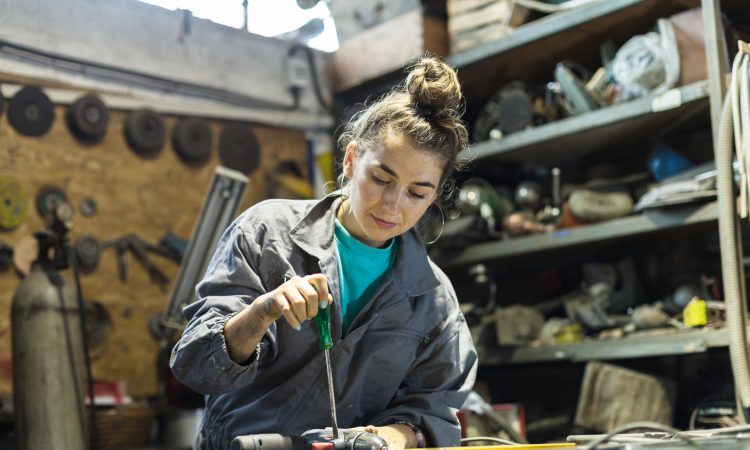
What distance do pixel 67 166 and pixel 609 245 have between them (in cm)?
218

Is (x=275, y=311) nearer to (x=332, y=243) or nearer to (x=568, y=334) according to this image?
(x=332, y=243)

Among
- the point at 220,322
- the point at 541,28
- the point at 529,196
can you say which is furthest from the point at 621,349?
the point at 220,322

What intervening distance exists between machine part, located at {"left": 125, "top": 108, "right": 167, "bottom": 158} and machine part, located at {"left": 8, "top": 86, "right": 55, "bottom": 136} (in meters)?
0.33

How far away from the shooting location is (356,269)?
1.97 m

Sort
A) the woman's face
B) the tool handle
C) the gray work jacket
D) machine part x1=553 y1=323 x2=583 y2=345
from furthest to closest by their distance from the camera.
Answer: machine part x1=553 y1=323 x2=583 y2=345 → the woman's face → the gray work jacket → the tool handle

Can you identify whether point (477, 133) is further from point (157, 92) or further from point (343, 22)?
point (157, 92)

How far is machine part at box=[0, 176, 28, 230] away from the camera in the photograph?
3.20 metres

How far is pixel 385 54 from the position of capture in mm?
3941

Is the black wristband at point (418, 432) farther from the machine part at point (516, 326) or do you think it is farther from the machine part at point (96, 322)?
the machine part at point (96, 322)

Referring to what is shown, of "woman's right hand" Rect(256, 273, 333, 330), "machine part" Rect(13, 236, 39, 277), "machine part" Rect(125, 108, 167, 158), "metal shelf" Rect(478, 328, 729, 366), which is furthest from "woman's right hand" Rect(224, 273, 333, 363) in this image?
"machine part" Rect(125, 108, 167, 158)

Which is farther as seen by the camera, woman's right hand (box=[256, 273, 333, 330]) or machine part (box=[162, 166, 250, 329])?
machine part (box=[162, 166, 250, 329])

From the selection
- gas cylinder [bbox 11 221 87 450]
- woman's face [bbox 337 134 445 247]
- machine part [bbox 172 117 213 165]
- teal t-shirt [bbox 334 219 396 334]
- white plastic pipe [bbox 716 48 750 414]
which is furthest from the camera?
machine part [bbox 172 117 213 165]

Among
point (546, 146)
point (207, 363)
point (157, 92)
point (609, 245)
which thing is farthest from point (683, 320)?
point (157, 92)

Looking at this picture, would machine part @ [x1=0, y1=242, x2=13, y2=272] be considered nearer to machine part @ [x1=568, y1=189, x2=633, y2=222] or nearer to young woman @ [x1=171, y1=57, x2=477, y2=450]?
young woman @ [x1=171, y1=57, x2=477, y2=450]
